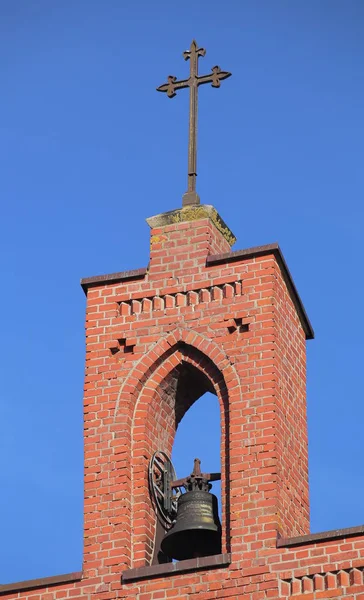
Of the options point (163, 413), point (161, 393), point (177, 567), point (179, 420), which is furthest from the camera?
point (179, 420)

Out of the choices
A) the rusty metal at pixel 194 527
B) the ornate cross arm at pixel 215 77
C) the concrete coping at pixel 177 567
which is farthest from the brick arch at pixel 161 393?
the ornate cross arm at pixel 215 77

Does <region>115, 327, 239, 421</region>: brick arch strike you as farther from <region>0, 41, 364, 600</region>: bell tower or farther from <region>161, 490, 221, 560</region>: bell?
<region>161, 490, 221, 560</region>: bell

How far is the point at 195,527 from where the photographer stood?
24.3m

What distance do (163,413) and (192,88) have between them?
4071 mm

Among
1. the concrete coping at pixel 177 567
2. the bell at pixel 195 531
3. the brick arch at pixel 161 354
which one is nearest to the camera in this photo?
the concrete coping at pixel 177 567

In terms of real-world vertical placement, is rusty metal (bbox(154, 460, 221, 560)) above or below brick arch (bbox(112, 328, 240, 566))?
below

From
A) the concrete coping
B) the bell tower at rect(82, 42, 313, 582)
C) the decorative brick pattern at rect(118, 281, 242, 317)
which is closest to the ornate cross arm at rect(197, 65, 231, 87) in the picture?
the bell tower at rect(82, 42, 313, 582)

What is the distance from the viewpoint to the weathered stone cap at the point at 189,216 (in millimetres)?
25984

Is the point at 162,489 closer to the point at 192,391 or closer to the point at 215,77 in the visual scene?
the point at 192,391

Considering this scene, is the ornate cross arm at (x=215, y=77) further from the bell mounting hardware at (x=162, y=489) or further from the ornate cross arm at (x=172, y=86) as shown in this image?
the bell mounting hardware at (x=162, y=489)

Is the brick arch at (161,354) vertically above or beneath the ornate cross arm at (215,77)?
beneath

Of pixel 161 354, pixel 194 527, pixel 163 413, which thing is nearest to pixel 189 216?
pixel 161 354

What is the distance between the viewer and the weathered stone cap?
26.0 metres

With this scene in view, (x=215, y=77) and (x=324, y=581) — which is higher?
(x=215, y=77)
